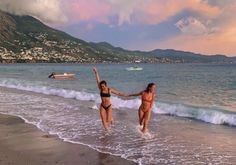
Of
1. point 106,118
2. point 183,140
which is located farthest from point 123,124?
point 183,140

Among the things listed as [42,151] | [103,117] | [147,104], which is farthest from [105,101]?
[42,151]

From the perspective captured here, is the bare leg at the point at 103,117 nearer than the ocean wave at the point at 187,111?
Yes

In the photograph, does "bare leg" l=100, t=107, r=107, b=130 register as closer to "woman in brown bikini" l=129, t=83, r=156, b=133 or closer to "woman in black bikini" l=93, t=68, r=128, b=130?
"woman in black bikini" l=93, t=68, r=128, b=130

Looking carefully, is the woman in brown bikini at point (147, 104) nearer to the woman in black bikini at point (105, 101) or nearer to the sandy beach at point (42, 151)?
the woman in black bikini at point (105, 101)

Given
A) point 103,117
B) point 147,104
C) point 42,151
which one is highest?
point 147,104

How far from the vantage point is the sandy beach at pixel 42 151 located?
29.6 feet

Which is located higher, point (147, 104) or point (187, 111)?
point (147, 104)

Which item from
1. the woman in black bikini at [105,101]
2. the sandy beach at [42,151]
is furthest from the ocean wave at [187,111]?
the sandy beach at [42,151]

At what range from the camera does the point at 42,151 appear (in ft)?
32.9

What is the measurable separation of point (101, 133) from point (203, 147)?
11.8 feet

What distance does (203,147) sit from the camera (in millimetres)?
10750

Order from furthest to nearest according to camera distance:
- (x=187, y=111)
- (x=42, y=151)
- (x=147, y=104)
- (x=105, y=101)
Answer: (x=187, y=111) → (x=105, y=101) → (x=147, y=104) → (x=42, y=151)

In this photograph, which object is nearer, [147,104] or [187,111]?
[147,104]

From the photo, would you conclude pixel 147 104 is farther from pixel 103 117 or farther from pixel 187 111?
pixel 187 111
